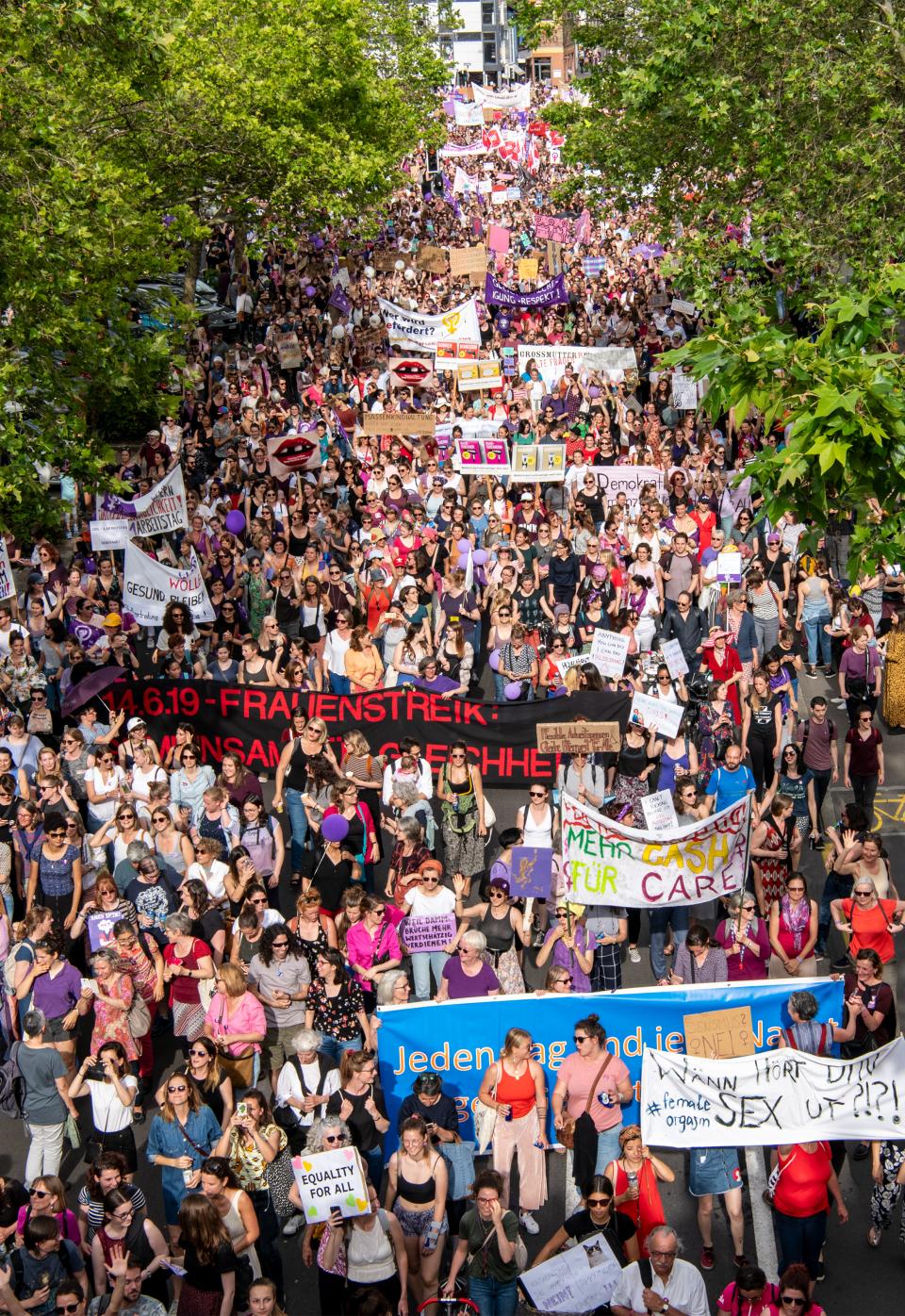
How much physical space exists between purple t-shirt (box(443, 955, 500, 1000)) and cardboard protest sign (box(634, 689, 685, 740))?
3335mm

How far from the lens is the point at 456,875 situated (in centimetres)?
970

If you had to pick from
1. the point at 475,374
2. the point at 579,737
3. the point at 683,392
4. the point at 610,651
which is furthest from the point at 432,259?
the point at 579,737

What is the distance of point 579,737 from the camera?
11.4 metres

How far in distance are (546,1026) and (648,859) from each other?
1.78 meters

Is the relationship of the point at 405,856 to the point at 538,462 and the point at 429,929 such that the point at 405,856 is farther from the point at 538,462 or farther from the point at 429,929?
the point at 538,462

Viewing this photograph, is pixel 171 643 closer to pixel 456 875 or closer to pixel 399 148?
pixel 456 875

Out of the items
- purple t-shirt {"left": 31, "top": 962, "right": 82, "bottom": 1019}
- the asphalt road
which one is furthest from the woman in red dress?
purple t-shirt {"left": 31, "top": 962, "right": 82, "bottom": 1019}

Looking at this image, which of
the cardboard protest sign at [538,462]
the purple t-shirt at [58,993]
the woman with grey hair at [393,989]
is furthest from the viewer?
the cardboard protest sign at [538,462]

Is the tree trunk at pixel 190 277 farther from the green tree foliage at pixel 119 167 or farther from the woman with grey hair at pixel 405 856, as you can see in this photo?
the woman with grey hair at pixel 405 856

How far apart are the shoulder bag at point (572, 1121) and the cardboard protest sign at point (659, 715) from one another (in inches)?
154

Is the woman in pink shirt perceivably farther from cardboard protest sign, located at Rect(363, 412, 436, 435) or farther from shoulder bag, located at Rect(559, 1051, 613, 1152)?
cardboard protest sign, located at Rect(363, 412, 436, 435)

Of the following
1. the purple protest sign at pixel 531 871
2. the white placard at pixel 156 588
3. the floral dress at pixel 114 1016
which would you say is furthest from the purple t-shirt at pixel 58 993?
the white placard at pixel 156 588

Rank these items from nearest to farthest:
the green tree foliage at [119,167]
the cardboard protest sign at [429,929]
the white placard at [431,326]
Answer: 1. the cardboard protest sign at [429,929]
2. the green tree foliage at [119,167]
3. the white placard at [431,326]

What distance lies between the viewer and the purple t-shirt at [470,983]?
8.72m
